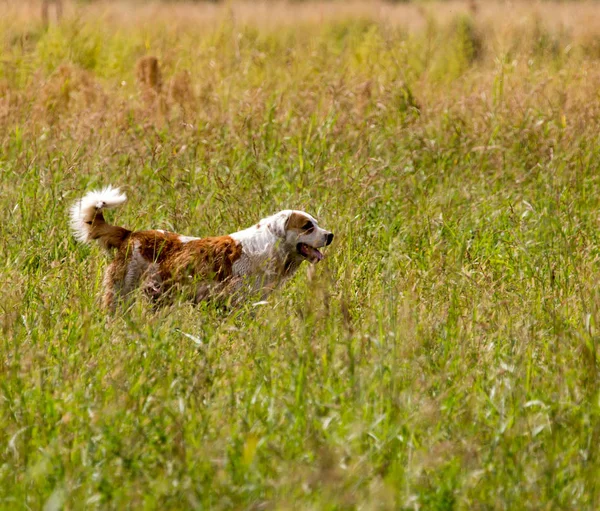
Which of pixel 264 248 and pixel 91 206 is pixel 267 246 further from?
pixel 91 206

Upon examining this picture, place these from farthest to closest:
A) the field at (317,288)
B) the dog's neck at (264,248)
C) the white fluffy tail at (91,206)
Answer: the dog's neck at (264,248) → the white fluffy tail at (91,206) → the field at (317,288)

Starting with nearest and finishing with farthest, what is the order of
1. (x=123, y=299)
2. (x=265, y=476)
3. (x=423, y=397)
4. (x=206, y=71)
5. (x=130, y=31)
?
(x=265, y=476)
(x=423, y=397)
(x=123, y=299)
(x=206, y=71)
(x=130, y=31)

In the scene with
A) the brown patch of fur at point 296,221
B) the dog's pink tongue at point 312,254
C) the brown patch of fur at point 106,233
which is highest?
the brown patch of fur at point 296,221

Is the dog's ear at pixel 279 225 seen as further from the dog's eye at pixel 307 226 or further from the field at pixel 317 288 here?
the field at pixel 317 288

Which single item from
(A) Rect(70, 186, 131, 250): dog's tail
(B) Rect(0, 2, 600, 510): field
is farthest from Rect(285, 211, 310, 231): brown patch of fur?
(A) Rect(70, 186, 131, 250): dog's tail

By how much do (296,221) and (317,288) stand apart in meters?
1.77

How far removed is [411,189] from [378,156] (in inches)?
23.8

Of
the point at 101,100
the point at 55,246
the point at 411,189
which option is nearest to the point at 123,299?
the point at 55,246

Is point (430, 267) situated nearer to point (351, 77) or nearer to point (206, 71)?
point (351, 77)

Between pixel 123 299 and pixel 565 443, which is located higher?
pixel 565 443

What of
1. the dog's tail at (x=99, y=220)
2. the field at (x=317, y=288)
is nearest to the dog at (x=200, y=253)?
the dog's tail at (x=99, y=220)

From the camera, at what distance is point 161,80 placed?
326 inches

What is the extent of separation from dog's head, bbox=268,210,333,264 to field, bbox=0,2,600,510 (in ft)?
0.37

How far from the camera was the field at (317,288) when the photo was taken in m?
2.95
